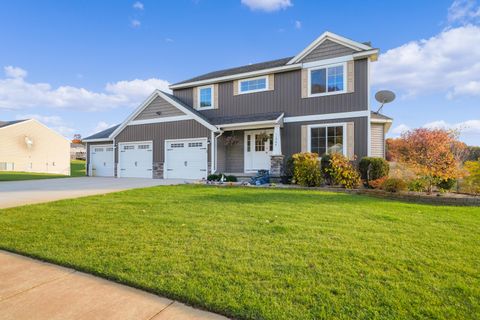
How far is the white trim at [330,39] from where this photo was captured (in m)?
11.5

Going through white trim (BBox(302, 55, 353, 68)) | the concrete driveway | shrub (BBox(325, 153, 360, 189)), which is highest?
white trim (BBox(302, 55, 353, 68))

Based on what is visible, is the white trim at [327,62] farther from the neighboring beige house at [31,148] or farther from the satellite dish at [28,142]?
the satellite dish at [28,142]

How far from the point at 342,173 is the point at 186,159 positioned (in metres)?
8.39

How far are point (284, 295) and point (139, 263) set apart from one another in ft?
5.68

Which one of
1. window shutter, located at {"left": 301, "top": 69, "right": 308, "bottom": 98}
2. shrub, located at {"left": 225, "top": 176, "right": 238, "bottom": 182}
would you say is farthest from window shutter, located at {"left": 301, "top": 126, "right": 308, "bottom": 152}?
shrub, located at {"left": 225, "top": 176, "right": 238, "bottom": 182}

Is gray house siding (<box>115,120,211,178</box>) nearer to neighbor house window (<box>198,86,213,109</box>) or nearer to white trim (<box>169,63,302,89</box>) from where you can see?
neighbor house window (<box>198,86,213,109</box>)

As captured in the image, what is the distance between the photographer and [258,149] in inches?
546

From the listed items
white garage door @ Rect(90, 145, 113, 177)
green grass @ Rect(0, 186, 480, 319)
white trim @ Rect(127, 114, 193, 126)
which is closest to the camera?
green grass @ Rect(0, 186, 480, 319)

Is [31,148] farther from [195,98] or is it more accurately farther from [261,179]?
[261,179]

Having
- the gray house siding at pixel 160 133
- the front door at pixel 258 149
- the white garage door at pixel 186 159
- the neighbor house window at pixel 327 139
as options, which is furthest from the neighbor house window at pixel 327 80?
the white garage door at pixel 186 159

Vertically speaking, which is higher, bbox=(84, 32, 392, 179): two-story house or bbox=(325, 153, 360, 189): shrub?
bbox=(84, 32, 392, 179): two-story house

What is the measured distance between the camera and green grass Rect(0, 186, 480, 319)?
2.24 meters

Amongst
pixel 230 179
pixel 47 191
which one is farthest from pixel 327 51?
pixel 47 191

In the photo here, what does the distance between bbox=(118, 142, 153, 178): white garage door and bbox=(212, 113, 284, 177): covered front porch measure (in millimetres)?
4575
